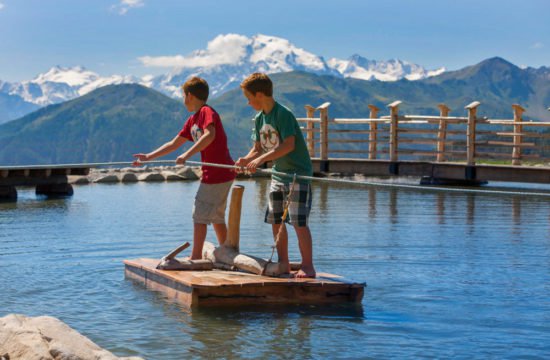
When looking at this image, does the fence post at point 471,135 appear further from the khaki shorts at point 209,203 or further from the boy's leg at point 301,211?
the boy's leg at point 301,211

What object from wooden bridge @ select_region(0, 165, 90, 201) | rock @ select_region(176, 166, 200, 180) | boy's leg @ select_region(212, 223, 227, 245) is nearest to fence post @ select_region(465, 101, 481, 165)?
rock @ select_region(176, 166, 200, 180)

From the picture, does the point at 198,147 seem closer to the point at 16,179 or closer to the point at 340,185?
the point at 16,179

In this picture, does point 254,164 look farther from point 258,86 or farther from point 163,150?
point 163,150

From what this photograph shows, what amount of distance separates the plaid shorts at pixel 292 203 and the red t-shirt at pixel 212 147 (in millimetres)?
670

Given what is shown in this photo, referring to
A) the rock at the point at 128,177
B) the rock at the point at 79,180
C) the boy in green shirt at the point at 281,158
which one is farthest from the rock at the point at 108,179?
the boy in green shirt at the point at 281,158

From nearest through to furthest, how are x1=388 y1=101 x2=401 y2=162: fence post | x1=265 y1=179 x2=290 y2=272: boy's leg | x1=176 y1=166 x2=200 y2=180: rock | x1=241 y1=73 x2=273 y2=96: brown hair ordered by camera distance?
1. x1=241 y1=73 x2=273 y2=96: brown hair
2. x1=265 y1=179 x2=290 y2=272: boy's leg
3. x1=388 y1=101 x2=401 y2=162: fence post
4. x1=176 y1=166 x2=200 y2=180: rock

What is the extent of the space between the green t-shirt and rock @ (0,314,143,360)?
2611mm

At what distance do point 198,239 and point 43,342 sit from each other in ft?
10.3

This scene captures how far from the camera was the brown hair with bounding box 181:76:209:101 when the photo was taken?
7660 mm

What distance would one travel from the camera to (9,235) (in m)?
11.8

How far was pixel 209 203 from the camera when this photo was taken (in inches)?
300

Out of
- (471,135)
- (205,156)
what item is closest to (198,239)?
(205,156)

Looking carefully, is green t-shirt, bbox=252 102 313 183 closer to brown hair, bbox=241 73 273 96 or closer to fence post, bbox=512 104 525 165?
brown hair, bbox=241 73 273 96

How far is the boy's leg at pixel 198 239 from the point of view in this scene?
7711mm
